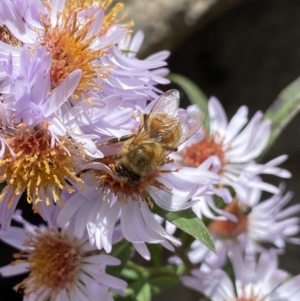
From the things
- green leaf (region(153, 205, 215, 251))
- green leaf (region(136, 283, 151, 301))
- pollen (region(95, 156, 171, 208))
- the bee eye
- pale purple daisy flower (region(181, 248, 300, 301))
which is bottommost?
green leaf (region(136, 283, 151, 301))

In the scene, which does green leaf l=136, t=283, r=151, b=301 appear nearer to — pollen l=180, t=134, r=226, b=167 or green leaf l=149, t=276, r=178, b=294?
green leaf l=149, t=276, r=178, b=294

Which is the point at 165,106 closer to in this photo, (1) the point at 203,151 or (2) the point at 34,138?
(2) the point at 34,138

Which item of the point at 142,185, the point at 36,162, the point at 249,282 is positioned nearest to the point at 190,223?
the point at 142,185

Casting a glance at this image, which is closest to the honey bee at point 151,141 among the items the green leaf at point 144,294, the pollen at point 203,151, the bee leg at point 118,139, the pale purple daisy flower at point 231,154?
the bee leg at point 118,139

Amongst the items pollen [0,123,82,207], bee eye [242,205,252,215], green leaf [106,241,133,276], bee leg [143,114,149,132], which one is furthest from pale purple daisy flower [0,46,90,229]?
bee eye [242,205,252,215]

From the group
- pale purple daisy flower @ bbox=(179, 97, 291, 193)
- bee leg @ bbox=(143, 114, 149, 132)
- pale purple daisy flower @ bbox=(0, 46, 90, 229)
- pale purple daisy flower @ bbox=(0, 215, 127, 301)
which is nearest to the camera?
pale purple daisy flower @ bbox=(0, 46, 90, 229)

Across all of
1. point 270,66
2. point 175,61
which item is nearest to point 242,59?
point 270,66

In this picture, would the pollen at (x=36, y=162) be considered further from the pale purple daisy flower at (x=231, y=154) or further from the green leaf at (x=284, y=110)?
the green leaf at (x=284, y=110)

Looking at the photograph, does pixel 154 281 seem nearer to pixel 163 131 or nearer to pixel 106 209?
pixel 106 209
